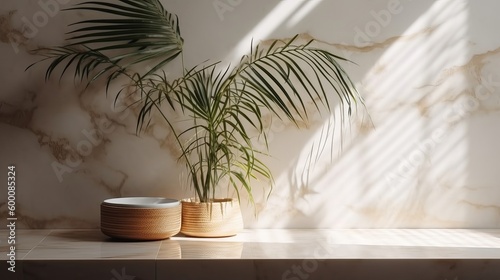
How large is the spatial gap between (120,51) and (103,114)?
0.85ft

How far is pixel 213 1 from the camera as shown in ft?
8.21

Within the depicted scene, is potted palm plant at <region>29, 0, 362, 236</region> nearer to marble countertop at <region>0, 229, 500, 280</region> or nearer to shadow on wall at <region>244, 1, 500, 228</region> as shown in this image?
shadow on wall at <region>244, 1, 500, 228</region>

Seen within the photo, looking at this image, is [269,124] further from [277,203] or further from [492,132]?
[492,132]

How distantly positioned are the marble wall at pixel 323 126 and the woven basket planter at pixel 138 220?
0.26 m

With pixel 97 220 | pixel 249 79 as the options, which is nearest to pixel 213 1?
pixel 249 79

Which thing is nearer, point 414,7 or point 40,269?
point 40,269

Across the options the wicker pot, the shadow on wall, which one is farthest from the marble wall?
the wicker pot

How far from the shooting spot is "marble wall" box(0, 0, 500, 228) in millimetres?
2463

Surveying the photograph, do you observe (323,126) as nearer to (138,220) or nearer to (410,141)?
(410,141)

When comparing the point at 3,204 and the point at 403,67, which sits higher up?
the point at 403,67

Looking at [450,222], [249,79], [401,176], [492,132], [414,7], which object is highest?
[414,7]

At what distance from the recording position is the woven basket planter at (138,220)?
2201mm

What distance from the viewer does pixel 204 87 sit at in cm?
236

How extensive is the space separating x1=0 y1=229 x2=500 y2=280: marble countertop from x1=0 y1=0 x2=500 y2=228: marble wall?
8.6 inches
